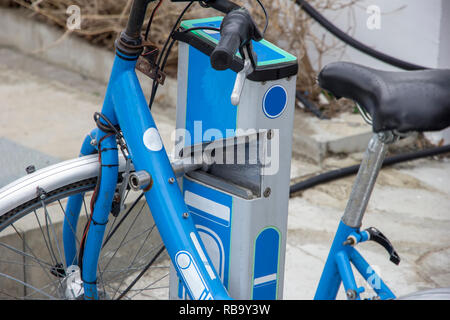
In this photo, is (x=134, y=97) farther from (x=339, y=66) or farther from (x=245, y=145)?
(x=339, y=66)

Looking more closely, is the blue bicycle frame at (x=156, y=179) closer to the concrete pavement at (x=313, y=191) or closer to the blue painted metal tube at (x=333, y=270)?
the blue painted metal tube at (x=333, y=270)

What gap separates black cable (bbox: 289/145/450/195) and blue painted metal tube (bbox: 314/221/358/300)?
75.0 inches

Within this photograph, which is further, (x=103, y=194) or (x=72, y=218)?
(x=72, y=218)

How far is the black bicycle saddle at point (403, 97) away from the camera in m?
1.49

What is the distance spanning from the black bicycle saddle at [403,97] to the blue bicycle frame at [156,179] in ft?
2.15

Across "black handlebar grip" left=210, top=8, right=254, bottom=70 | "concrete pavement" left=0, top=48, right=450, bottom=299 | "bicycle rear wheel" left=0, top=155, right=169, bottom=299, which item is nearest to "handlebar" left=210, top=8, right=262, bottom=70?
"black handlebar grip" left=210, top=8, right=254, bottom=70

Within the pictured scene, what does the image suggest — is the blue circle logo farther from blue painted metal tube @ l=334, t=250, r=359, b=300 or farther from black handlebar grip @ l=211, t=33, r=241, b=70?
blue painted metal tube @ l=334, t=250, r=359, b=300

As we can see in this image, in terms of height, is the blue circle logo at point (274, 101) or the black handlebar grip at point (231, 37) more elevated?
the black handlebar grip at point (231, 37)

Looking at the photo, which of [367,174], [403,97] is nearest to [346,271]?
[367,174]

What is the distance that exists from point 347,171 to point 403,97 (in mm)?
2496

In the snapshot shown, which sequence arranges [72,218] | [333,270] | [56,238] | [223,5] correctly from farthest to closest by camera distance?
[56,238] < [72,218] < [223,5] < [333,270]

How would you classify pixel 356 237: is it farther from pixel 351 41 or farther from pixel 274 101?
pixel 351 41

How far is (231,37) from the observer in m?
1.65

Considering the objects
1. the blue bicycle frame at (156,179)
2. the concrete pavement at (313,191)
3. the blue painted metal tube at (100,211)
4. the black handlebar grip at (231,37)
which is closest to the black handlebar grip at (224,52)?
the black handlebar grip at (231,37)
